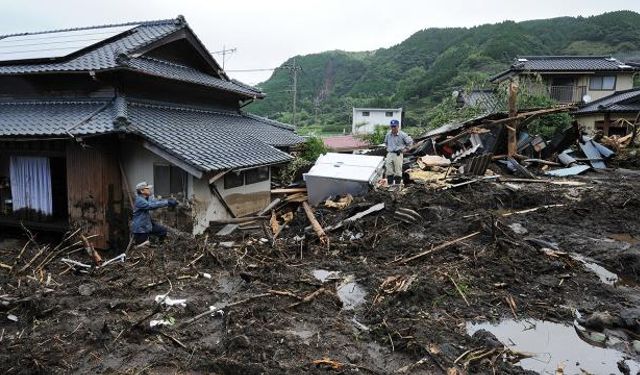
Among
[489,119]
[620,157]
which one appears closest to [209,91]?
[489,119]

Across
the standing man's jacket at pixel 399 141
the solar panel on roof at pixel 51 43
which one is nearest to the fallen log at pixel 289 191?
the standing man's jacket at pixel 399 141

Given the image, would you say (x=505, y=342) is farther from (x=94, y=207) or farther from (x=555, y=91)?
(x=555, y=91)

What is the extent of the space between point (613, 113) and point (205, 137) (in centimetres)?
2541

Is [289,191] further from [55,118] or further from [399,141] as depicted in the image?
[55,118]

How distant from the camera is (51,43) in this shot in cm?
1384

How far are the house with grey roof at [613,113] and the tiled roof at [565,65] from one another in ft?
20.3

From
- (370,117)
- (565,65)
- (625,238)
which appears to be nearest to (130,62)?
(625,238)

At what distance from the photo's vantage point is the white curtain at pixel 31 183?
11.2 m

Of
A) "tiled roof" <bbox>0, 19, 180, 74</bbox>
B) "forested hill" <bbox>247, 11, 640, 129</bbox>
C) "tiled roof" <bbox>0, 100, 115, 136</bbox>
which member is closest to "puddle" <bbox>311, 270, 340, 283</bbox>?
"tiled roof" <bbox>0, 100, 115, 136</bbox>

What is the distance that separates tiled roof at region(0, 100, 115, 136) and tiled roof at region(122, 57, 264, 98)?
1358mm

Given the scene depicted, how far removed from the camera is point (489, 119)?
1577cm

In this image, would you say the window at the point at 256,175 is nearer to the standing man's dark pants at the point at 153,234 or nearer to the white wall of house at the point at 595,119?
the standing man's dark pants at the point at 153,234

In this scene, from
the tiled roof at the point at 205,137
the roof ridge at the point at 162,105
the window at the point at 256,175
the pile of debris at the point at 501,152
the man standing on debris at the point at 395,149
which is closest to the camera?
the tiled roof at the point at 205,137

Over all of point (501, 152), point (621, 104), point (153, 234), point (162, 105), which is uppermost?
point (621, 104)
